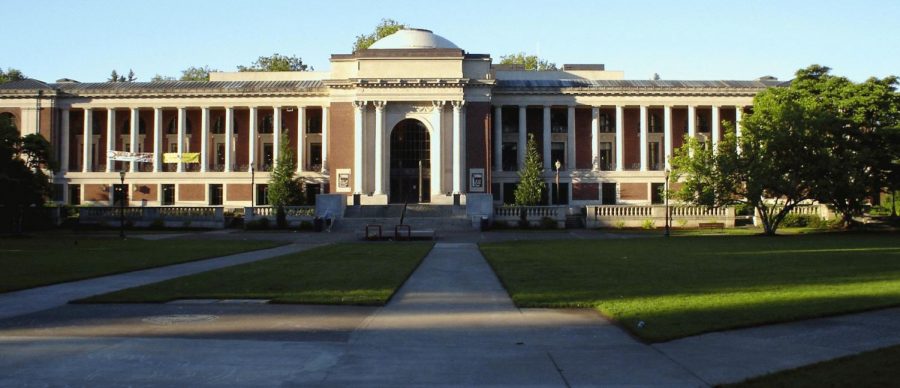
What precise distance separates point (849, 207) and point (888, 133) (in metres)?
5.79

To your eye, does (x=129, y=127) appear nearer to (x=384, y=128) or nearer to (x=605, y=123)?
(x=384, y=128)

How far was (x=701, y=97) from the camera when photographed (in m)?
75.5

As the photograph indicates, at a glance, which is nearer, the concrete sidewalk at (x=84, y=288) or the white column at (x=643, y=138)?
the concrete sidewalk at (x=84, y=288)

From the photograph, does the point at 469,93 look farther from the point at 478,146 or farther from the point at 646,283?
the point at 646,283

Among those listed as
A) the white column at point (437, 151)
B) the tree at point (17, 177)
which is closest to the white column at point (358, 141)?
the white column at point (437, 151)

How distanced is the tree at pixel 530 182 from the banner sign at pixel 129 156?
Answer: 125 feet

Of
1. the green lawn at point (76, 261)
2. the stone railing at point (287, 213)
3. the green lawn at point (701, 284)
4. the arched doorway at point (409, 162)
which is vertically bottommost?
the green lawn at point (76, 261)

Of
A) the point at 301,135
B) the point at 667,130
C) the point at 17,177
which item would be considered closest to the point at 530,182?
the point at 667,130

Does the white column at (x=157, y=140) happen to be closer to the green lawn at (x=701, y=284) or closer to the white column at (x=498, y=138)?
the white column at (x=498, y=138)

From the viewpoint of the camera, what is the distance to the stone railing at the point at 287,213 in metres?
55.2

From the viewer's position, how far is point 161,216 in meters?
57.1

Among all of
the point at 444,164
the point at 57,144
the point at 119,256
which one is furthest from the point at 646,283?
the point at 57,144

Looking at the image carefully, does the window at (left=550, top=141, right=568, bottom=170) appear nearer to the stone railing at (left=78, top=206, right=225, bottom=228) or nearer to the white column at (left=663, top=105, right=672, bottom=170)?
the white column at (left=663, top=105, right=672, bottom=170)

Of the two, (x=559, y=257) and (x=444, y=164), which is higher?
(x=444, y=164)
